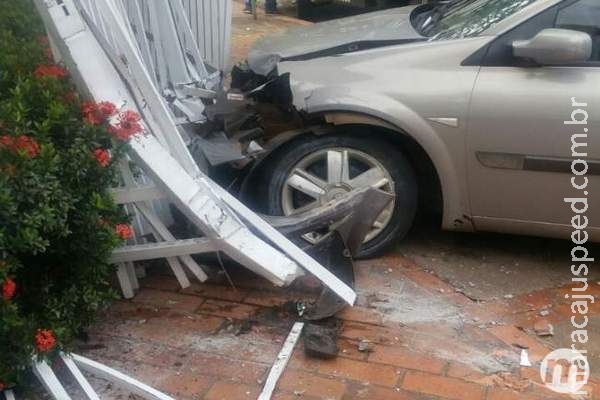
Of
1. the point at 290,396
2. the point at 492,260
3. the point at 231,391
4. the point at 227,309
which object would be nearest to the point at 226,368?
the point at 231,391

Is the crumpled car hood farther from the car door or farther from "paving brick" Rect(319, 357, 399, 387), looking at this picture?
"paving brick" Rect(319, 357, 399, 387)

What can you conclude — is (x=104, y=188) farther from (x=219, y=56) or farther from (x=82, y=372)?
(x=219, y=56)

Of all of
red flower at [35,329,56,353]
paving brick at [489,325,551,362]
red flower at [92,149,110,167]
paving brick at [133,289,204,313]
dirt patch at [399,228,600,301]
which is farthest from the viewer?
dirt patch at [399,228,600,301]

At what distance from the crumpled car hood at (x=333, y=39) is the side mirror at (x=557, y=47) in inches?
26.7

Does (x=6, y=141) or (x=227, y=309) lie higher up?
(x=6, y=141)

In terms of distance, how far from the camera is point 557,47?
367cm

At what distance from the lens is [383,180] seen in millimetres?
4125

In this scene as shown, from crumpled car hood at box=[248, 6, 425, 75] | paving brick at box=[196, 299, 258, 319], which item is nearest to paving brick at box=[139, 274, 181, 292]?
paving brick at box=[196, 299, 258, 319]

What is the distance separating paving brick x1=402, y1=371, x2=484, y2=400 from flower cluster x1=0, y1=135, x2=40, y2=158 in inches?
67.1

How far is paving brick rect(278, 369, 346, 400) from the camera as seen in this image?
10.1 feet

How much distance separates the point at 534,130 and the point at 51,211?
2333 millimetres

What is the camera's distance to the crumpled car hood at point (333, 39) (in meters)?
4.30

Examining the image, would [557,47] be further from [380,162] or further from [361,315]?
[361,315]

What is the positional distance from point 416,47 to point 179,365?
6.73ft
